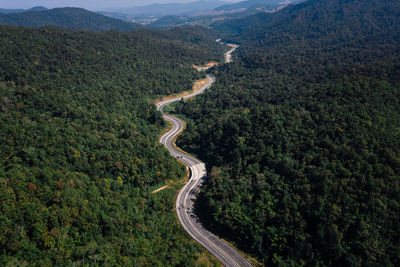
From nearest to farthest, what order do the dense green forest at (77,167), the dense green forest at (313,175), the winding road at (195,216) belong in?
the dense green forest at (77,167) < the dense green forest at (313,175) < the winding road at (195,216)

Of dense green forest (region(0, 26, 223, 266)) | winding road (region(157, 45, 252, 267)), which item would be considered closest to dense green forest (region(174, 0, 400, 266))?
winding road (region(157, 45, 252, 267))

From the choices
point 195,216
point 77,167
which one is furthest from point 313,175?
point 77,167

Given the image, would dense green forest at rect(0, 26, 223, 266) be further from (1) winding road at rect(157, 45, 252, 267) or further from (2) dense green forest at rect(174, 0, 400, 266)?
(2) dense green forest at rect(174, 0, 400, 266)

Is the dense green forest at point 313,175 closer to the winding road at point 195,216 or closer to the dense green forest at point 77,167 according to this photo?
the winding road at point 195,216

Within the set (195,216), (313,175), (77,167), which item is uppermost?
(77,167)

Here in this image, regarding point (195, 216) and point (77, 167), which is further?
point (77, 167)

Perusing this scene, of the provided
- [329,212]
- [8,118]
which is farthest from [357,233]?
[8,118]

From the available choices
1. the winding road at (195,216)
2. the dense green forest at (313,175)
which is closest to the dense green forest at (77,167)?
the winding road at (195,216)

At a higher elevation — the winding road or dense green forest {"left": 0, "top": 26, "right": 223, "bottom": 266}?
dense green forest {"left": 0, "top": 26, "right": 223, "bottom": 266}

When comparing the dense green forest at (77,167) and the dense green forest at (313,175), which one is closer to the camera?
the dense green forest at (77,167)

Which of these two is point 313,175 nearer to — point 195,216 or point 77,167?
point 195,216
